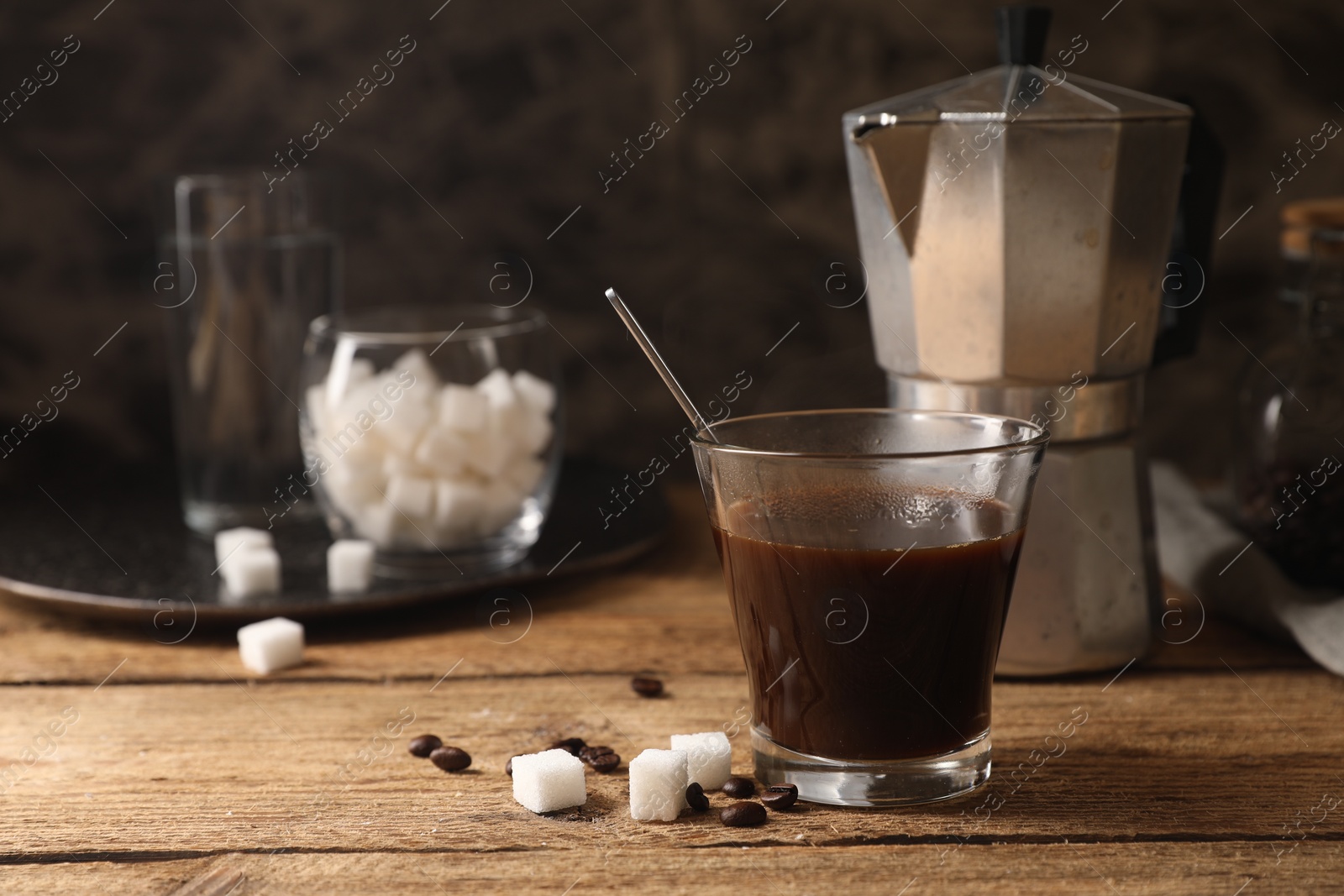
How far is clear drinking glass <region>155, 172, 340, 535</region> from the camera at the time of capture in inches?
49.6

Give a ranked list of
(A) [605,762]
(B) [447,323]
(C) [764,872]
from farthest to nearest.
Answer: (B) [447,323], (A) [605,762], (C) [764,872]

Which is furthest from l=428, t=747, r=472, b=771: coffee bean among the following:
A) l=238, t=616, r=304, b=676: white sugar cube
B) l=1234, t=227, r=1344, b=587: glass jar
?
l=1234, t=227, r=1344, b=587: glass jar

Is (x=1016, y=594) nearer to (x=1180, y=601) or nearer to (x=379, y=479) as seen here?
(x=1180, y=601)

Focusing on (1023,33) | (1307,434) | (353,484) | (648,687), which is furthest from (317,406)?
(1307,434)

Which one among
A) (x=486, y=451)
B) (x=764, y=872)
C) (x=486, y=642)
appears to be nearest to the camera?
(x=764, y=872)

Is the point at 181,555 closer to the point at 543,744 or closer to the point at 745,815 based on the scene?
the point at 543,744

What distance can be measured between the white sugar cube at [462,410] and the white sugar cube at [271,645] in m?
0.23

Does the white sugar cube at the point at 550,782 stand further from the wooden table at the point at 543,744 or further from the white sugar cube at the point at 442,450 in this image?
the white sugar cube at the point at 442,450

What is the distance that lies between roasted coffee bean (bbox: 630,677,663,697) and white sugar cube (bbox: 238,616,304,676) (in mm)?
263

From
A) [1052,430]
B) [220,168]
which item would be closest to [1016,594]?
[1052,430]

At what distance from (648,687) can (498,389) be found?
349mm

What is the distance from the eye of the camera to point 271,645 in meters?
0.95

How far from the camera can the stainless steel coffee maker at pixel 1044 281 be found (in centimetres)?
86

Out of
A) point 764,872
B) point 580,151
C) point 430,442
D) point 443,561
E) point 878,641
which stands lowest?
point 764,872
